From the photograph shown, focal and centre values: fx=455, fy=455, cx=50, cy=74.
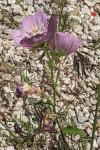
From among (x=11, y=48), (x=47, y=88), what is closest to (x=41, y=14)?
(x=47, y=88)

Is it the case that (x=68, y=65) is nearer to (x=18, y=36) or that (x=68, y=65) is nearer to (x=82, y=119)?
(x=82, y=119)

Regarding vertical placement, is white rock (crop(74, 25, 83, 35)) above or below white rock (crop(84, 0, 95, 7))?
below

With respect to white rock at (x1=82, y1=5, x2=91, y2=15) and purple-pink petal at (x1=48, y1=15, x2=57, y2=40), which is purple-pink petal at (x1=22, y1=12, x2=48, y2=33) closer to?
purple-pink petal at (x1=48, y1=15, x2=57, y2=40)

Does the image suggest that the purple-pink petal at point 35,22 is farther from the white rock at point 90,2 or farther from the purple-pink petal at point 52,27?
the white rock at point 90,2

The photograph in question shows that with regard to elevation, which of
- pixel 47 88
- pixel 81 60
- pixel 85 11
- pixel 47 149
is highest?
pixel 81 60

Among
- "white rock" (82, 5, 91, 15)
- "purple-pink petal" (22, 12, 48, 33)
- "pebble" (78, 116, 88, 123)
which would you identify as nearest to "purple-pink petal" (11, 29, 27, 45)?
"purple-pink petal" (22, 12, 48, 33)

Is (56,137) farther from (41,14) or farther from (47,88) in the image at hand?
(41,14)

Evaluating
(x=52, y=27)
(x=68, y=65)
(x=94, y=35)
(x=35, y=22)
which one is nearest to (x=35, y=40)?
(x=52, y=27)
